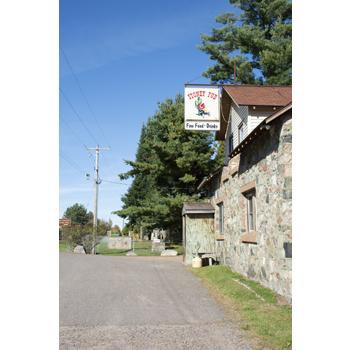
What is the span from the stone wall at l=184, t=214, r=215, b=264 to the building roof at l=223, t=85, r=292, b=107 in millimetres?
5478

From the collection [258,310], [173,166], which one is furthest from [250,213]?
[173,166]

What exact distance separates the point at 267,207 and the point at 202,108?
16.9 ft

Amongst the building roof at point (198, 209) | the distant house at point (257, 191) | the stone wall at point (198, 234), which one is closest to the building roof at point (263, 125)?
the distant house at point (257, 191)

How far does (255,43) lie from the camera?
88.5 feet

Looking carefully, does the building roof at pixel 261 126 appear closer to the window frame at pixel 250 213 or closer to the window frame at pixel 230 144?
the window frame at pixel 250 213

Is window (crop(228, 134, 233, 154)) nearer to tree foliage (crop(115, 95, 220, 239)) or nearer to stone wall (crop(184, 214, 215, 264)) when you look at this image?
stone wall (crop(184, 214, 215, 264))

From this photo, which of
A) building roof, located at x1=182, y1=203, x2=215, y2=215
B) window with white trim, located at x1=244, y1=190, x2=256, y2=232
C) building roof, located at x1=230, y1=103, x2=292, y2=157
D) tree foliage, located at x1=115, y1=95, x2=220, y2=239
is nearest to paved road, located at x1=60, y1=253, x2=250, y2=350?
window with white trim, located at x1=244, y1=190, x2=256, y2=232

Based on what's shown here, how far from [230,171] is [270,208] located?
182 inches

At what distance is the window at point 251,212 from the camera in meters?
11.6

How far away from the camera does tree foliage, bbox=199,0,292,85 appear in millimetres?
26016
